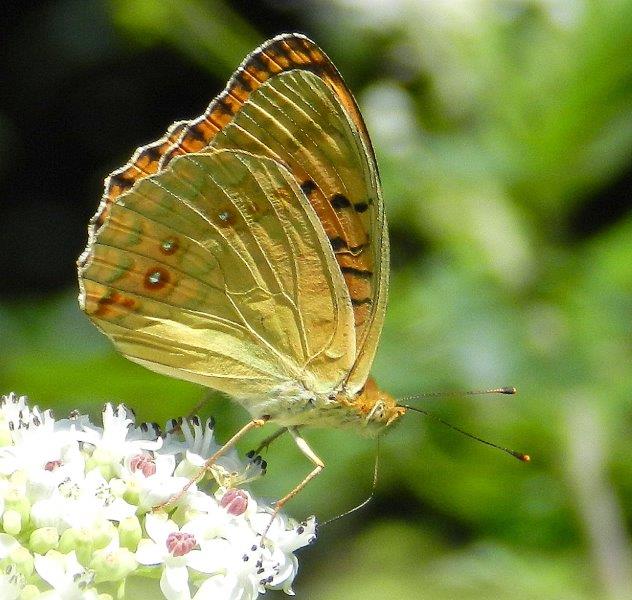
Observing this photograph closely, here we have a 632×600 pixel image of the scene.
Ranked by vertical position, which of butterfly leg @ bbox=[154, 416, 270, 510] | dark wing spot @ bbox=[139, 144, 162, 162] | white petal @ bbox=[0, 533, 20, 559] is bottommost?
butterfly leg @ bbox=[154, 416, 270, 510]

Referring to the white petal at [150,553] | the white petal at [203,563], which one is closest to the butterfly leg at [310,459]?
the white petal at [203,563]

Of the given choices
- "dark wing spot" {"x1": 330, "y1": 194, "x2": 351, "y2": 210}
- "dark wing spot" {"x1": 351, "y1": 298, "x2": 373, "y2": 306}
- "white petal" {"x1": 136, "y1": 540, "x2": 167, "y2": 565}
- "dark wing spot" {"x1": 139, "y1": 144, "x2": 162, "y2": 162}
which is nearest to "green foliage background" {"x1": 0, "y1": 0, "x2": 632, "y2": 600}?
"dark wing spot" {"x1": 351, "y1": 298, "x2": 373, "y2": 306}

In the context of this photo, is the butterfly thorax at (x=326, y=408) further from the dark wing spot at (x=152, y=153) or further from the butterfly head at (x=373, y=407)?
the dark wing spot at (x=152, y=153)

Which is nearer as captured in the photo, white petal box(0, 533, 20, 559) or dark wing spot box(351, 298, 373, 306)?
white petal box(0, 533, 20, 559)

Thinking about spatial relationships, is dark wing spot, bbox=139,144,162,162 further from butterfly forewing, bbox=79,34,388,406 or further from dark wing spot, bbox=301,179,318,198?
dark wing spot, bbox=301,179,318,198

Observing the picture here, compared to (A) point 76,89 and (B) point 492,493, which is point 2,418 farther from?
(A) point 76,89

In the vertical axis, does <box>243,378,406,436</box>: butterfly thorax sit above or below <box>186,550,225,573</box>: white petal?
above

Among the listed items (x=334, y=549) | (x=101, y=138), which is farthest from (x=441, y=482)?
(x=101, y=138)

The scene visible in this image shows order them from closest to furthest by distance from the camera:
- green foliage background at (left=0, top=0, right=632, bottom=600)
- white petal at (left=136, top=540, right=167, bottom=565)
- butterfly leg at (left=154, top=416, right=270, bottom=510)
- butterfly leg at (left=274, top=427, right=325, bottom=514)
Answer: white petal at (left=136, top=540, right=167, bottom=565), butterfly leg at (left=154, top=416, right=270, bottom=510), butterfly leg at (left=274, top=427, right=325, bottom=514), green foliage background at (left=0, top=0, right=632, bottom=600)
